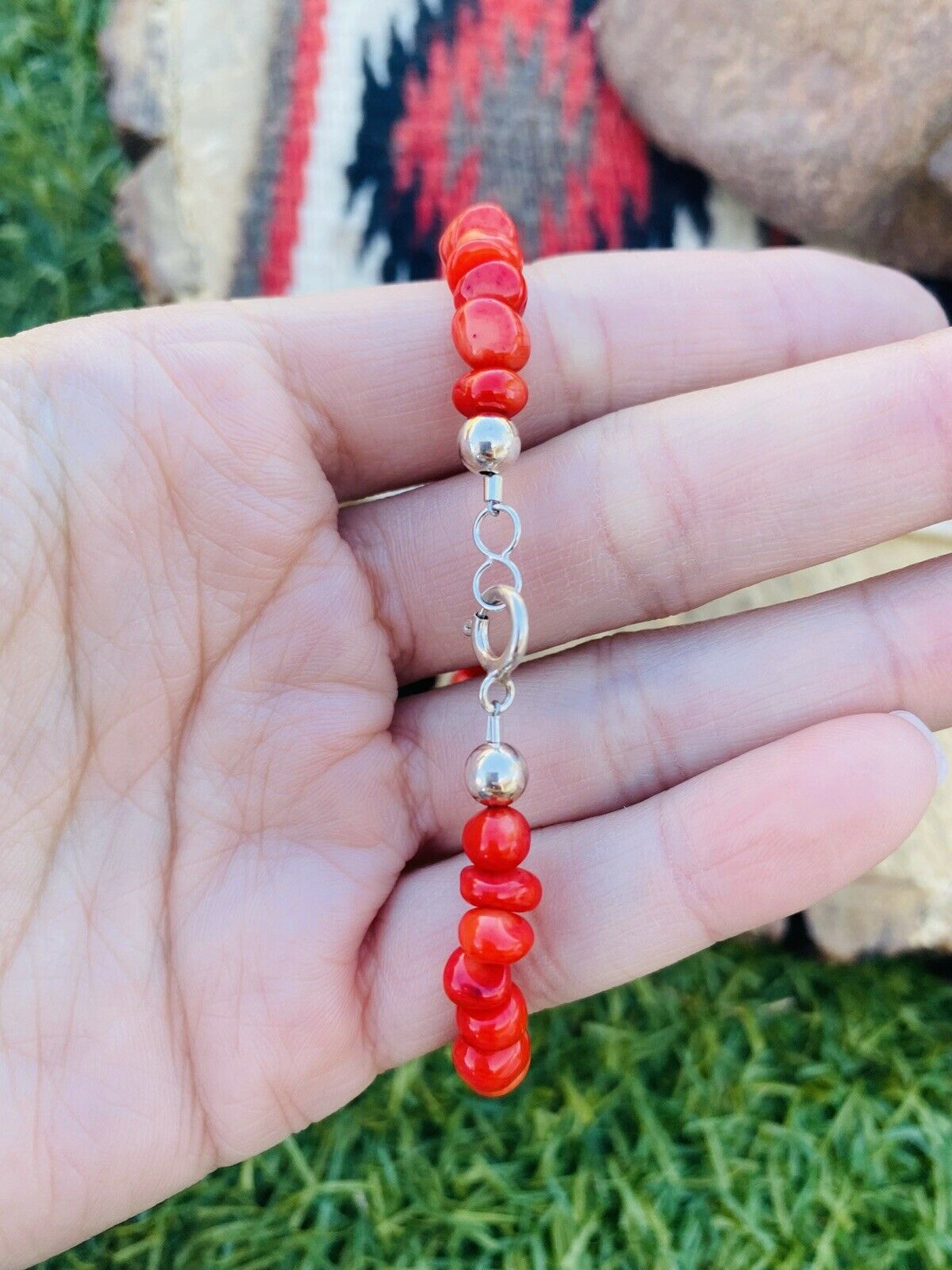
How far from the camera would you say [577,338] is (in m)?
2.11

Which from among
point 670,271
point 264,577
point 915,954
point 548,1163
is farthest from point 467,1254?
point 670,271

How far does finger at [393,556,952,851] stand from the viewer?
1.97 m

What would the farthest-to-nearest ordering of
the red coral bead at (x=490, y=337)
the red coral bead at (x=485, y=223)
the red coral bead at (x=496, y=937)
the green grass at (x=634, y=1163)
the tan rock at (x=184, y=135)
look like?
the tan rock at (x=184, y=135) < the green grass at (x=634, y=1163) < the red coral bead at (x=485, y=223) < the red coral bead at (x=490, y=337) < the red coral bead at (x=496, y=937)

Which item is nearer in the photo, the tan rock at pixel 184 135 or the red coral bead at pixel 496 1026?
the red coral bead at pixel 496 1026

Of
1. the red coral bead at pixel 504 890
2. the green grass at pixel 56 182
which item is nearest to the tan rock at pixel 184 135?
the green grass at pixel 56 182

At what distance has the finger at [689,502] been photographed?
194 centimetres

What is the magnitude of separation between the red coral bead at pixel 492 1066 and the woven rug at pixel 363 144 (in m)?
1.75

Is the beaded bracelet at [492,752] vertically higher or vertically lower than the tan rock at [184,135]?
lower

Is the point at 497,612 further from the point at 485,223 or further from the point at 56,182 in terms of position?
the point at 56,182

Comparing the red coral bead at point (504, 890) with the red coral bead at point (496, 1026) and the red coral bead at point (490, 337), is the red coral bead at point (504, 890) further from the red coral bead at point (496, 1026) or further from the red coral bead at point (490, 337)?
the red coral bead at point (490, 337)

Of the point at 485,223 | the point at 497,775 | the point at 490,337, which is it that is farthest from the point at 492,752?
the point at 485,223

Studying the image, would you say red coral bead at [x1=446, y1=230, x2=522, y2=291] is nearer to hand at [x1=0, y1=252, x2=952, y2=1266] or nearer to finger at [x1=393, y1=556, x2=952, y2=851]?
hand at [x1=0, y1=252, x2=952, y2=1266]

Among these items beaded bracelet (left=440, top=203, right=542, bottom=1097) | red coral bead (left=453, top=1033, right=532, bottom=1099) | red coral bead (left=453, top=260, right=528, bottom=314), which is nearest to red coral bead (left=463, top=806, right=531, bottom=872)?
beaded bracelet (left=440, top=203, right=542, bottom=1097)

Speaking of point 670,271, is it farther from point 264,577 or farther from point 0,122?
point 0,122
